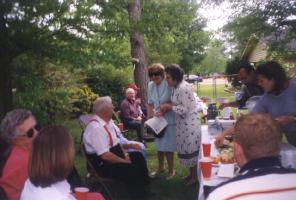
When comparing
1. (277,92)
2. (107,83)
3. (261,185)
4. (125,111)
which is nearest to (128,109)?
(125,111)

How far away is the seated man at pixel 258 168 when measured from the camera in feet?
5.68

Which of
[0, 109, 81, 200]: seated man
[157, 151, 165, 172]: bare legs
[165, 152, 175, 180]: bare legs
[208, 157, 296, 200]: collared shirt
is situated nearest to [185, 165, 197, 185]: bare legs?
[165, 152, 175, 180]: bare legs

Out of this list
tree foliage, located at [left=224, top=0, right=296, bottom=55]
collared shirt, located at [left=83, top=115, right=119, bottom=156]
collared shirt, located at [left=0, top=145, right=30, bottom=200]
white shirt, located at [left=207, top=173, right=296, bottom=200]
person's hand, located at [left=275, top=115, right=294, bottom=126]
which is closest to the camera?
white shirt, located at [left=207, top=173, right=296, bottom=200]

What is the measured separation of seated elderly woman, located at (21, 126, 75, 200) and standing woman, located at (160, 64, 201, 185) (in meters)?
2.94

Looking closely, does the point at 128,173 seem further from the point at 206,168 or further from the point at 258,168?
the point at 258,168

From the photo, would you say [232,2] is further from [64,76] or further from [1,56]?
[64,76]

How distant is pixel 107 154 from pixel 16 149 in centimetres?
144

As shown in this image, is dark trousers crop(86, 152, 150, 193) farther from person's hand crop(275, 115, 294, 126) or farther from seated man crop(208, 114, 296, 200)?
seated man crop(208, 114, 296, 200)

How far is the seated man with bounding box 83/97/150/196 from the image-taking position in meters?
4.24

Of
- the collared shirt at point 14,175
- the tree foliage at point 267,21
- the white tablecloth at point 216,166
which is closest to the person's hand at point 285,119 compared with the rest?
the white tablecloth at point 216,166

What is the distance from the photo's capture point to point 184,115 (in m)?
5.23

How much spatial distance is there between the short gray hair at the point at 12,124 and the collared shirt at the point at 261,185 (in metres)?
1.69

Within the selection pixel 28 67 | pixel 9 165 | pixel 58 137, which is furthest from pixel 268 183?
pixel 28 67

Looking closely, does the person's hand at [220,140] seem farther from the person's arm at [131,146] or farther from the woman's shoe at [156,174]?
the woman's shoe at [156,174]
